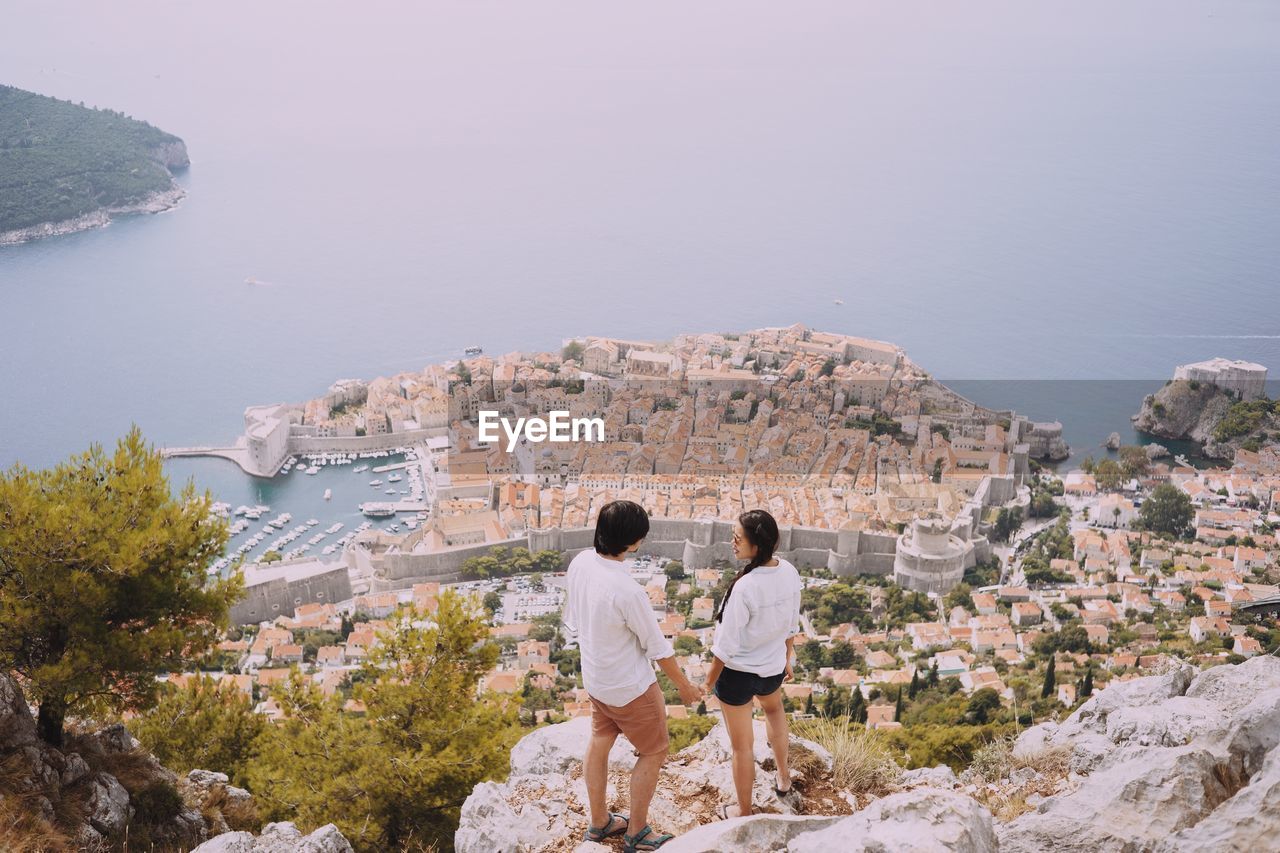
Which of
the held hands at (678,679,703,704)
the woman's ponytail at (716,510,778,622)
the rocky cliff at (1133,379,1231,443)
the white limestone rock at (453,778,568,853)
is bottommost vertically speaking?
the rocky cliff at (1133,379,1231,443)

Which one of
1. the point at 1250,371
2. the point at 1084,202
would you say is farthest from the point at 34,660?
the point at 1084,202

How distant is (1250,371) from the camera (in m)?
13.5

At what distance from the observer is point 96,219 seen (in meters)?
24.0

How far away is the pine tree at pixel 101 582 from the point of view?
7.40ft

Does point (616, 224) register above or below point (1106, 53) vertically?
below

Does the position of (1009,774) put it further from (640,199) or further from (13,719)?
(640,199)

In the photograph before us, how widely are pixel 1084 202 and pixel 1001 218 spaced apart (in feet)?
7.82

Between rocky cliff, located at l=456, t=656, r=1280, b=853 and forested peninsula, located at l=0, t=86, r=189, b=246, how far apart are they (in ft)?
82.3

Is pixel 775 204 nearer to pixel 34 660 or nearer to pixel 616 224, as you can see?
pixel 616 224

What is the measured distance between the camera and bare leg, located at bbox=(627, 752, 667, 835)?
1.57m

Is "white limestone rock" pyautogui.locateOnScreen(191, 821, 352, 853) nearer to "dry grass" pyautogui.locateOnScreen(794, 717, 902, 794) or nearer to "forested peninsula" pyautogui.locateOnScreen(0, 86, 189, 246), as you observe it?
"dry grass" pyautogui.locateOnScreen(794, 717, 902, 794)

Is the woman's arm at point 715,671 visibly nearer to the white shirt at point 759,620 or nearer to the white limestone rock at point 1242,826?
the white shirt at point 759,620

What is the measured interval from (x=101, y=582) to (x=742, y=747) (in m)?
1.68

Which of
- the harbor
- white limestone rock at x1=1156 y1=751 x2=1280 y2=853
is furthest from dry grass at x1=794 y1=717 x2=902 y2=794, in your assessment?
the harbor
